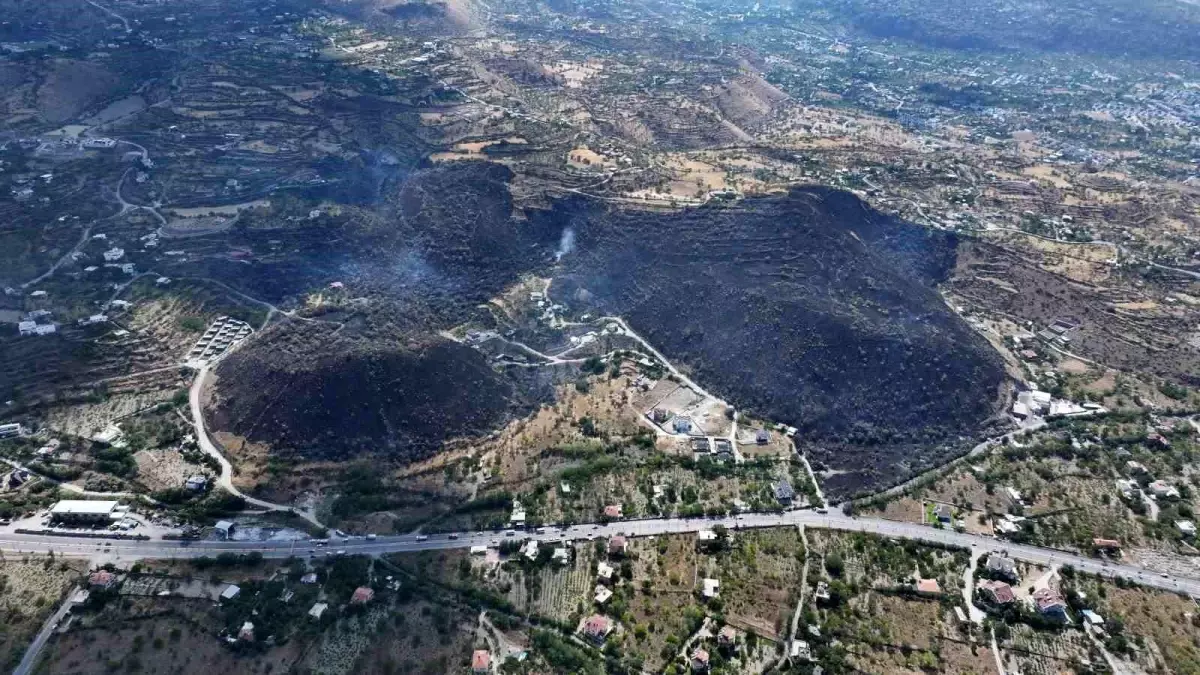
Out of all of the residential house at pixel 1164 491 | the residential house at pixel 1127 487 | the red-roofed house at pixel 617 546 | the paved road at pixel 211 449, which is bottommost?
the paved road at pixel 211 449

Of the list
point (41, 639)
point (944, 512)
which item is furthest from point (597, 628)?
point (41, 639)

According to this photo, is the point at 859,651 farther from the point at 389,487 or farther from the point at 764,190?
the point at 764,190

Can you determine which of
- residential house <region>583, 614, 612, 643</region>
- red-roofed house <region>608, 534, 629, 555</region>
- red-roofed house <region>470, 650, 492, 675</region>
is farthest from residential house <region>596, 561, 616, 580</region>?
red-roofed house <region>470, 650, 492, 675</region>

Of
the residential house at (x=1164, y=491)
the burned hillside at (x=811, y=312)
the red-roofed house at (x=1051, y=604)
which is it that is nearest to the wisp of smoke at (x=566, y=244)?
the burned hillside at (x=811, y=312)

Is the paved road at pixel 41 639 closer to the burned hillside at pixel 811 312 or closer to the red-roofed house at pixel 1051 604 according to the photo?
the burned hillside at pixel 811 312

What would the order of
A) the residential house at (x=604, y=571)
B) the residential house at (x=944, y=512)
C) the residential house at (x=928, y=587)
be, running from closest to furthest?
1. the residential house at (x=928, y=587)
2. the residential house at (x=604, y=571)
3. the residential house at (x=944, y=512)

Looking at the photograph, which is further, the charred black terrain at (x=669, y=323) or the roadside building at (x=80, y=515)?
the charred black terrain at (x=669, y=323)
